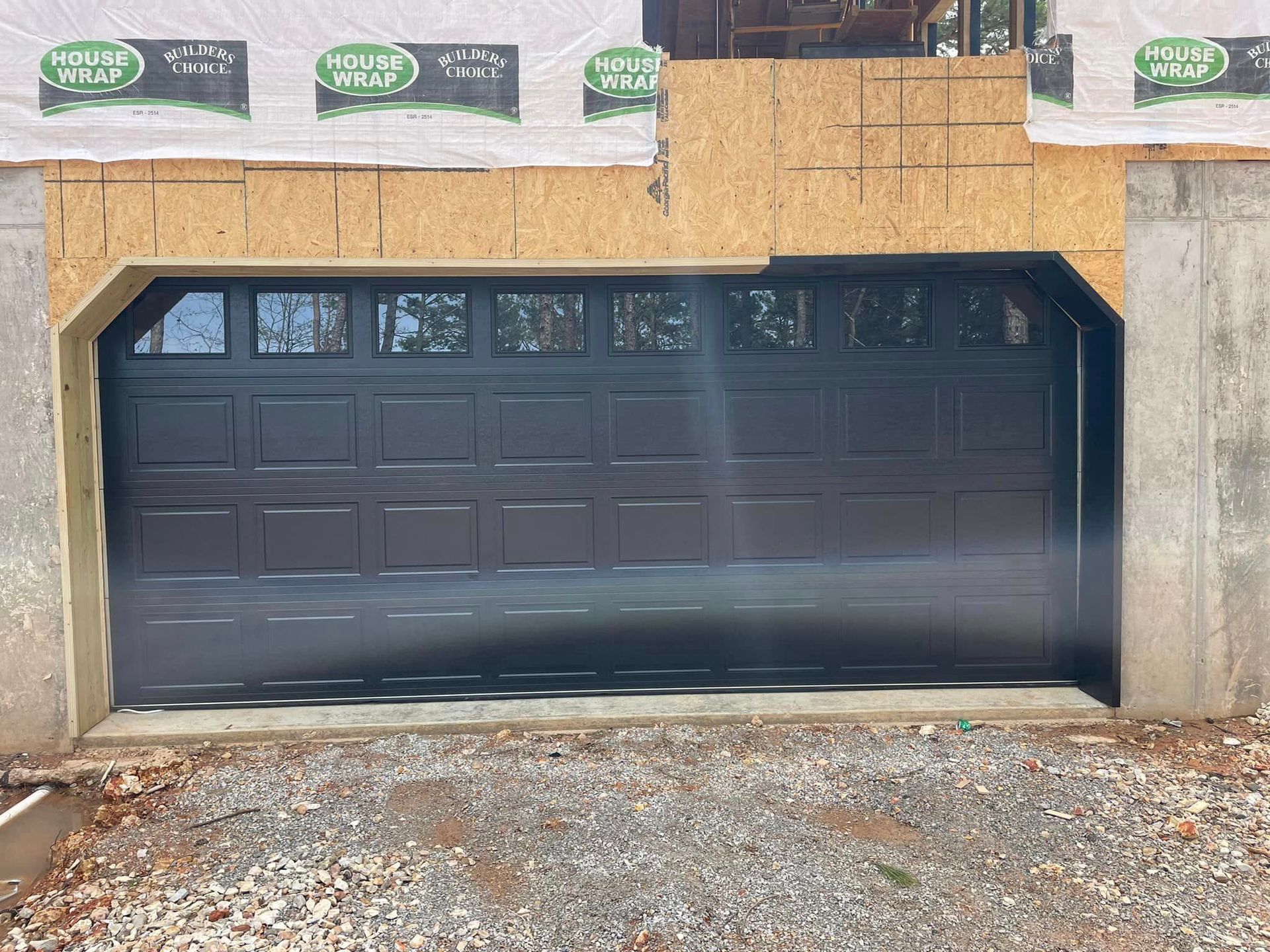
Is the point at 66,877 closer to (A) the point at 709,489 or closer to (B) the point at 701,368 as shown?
(A) the point at 709,489

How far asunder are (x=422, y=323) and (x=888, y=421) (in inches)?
130

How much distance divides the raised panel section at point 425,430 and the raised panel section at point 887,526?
268cm

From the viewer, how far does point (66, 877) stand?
3.41 m

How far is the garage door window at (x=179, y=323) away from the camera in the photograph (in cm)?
491

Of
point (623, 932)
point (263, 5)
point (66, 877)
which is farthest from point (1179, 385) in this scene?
point (66, 877)

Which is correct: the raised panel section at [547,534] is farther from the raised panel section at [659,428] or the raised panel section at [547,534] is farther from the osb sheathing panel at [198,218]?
the osb sheathing panel at [198,218]

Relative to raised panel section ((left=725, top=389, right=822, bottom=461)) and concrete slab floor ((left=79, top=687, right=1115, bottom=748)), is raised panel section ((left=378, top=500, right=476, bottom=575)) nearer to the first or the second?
concrete slab floor ((left=79, top=687, right=1115, bottom=748))

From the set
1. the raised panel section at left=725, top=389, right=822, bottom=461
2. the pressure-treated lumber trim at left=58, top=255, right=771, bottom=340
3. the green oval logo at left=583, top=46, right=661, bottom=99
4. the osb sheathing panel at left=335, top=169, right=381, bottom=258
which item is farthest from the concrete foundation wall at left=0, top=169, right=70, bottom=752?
the raised panel section at left=725, top=389, right=822, bottom=461

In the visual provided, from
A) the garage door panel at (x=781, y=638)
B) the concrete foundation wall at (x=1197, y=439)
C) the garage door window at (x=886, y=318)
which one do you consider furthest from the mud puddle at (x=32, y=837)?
the concrete foundation wall at (x=1197, y=439)

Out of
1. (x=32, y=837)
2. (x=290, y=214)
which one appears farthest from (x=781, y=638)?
(x=32, y=837)

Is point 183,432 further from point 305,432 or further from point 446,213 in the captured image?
point 446,213

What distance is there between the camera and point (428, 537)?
16.8ft

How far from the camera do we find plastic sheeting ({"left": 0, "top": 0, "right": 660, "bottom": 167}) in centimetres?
438

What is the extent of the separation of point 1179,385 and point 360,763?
5.63 meters
